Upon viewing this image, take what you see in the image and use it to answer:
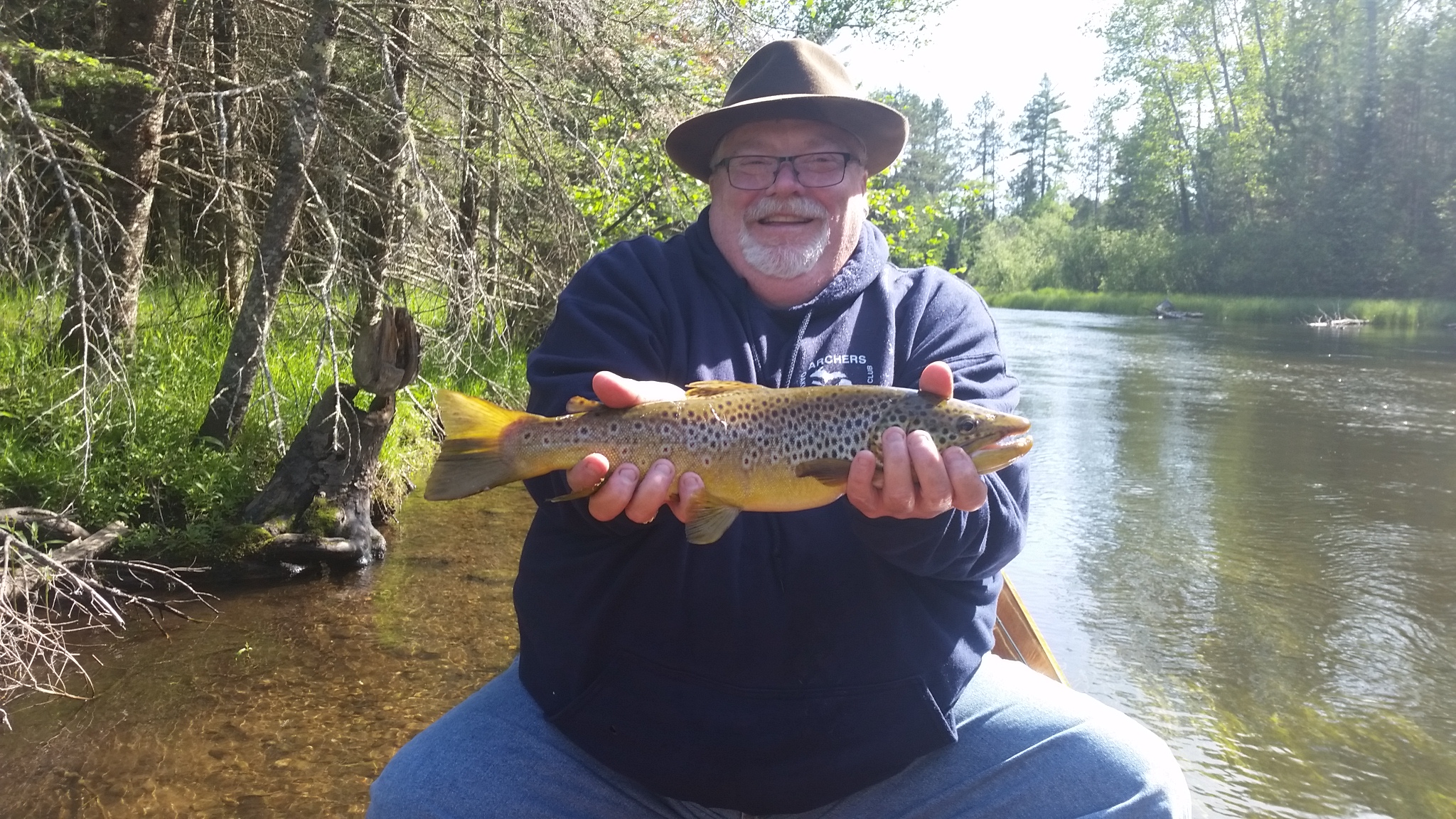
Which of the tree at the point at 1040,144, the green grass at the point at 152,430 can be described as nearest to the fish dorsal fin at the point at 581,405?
the green grass at the point at 152,430

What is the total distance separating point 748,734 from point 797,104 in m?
1.82

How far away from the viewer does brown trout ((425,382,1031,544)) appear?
253cm

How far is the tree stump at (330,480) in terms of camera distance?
636 cm

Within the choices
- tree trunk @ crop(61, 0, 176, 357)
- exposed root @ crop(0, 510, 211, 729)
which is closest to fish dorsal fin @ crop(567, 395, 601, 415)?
exposed root @ crop(0, 510, 211, 729)

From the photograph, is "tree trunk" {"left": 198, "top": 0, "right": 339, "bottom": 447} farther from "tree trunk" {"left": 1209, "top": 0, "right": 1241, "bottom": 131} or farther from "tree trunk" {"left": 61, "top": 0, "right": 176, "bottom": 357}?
"tree trunk" {"left": 1209, "top": 0, "right": 1241, "bottom": 131}

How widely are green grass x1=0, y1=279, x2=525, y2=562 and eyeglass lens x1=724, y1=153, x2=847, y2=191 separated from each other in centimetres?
363

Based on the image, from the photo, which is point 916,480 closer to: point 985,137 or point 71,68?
point 71,68

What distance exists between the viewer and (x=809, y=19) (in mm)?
16172

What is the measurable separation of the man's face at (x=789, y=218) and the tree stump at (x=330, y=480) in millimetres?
3572

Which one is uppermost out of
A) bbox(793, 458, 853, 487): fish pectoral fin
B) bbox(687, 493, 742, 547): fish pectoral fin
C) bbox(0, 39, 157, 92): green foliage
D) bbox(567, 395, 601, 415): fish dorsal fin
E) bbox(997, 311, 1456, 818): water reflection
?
bbox(0, 39, 157, 92): green foliage

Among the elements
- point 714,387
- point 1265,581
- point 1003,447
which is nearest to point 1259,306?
point 1265,581

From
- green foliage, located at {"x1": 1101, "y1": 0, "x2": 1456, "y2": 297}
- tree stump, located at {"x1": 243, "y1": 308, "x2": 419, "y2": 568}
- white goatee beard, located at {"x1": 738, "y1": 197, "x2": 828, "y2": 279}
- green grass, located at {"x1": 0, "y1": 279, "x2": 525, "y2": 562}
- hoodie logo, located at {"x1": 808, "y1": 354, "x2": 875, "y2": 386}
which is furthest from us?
green foliage, located at {"x1": 1101, "y1": 0, "x2": 1456, "y2": 297}

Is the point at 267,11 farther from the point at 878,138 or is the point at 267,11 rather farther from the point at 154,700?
the point at 878,138

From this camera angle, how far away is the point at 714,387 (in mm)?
2654
